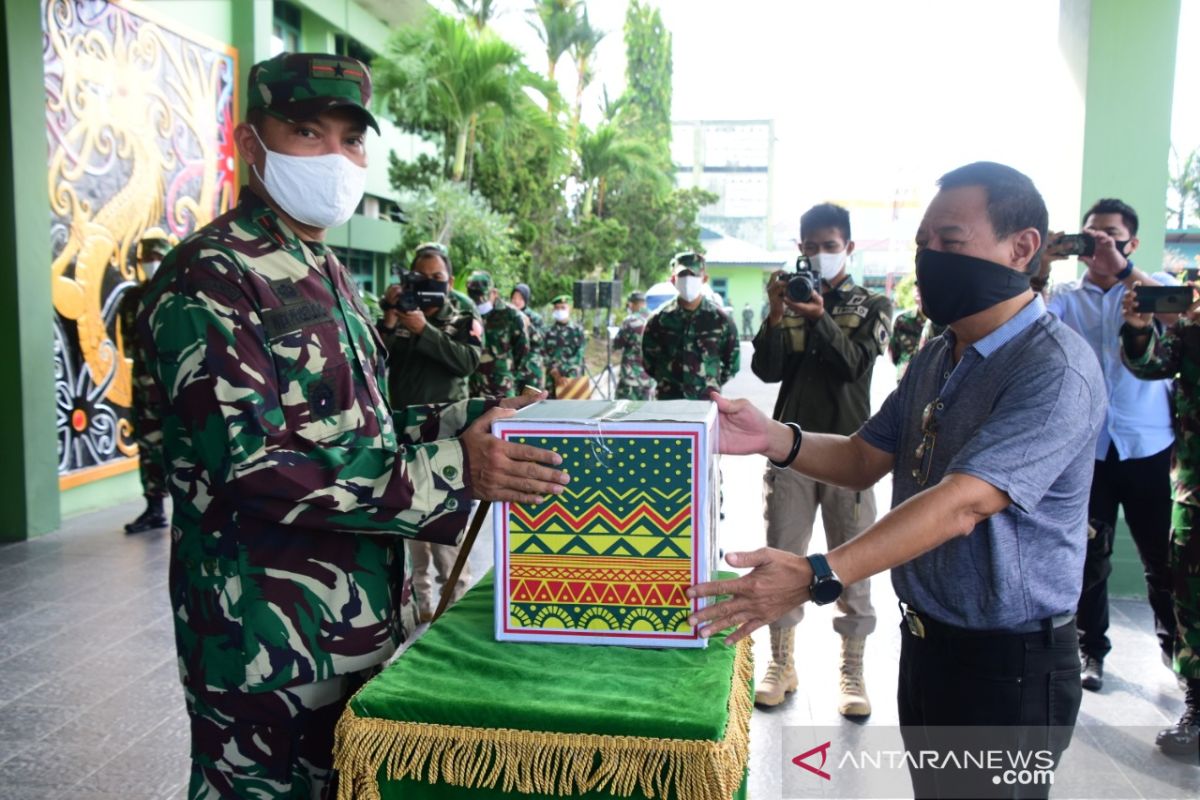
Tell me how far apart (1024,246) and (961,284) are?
14 centimetres

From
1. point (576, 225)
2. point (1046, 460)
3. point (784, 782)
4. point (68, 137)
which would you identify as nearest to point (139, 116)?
point (68, 137)

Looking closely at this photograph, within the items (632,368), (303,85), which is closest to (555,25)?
(632,368)

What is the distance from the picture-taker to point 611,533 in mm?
1518

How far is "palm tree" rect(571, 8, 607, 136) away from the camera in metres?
21.7

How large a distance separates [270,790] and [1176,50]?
204 inches

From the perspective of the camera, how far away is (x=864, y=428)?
2158 mm

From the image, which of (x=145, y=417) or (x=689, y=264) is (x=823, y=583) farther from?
(x=145, y=417)

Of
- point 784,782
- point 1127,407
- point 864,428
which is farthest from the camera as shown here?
point 1127,407

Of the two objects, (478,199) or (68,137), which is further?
(478,199)

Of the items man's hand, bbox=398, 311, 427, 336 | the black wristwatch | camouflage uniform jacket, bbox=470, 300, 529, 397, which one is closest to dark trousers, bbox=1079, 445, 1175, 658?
the black wristwatch

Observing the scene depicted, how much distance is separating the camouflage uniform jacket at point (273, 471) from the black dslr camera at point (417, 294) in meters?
2.75

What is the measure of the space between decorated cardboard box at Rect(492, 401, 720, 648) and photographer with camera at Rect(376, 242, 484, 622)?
120 inches

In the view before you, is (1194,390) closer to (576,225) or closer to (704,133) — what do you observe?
(576,225)

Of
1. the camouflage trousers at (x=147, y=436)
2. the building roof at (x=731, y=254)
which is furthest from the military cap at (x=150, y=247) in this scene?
the building roof at (x=731, y=254)
